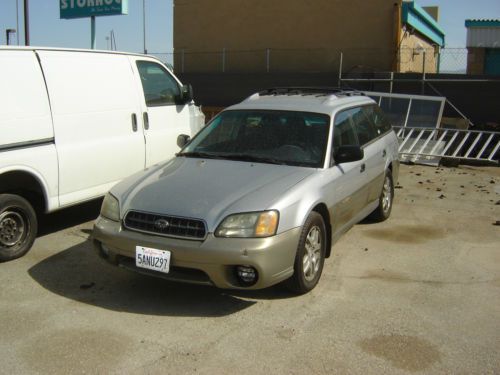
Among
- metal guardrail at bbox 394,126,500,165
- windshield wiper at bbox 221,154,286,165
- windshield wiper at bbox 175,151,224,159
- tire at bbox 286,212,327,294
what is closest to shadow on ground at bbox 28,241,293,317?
tire at bbox 286,212,327,294

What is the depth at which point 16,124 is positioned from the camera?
5.37m

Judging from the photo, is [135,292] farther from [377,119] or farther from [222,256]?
[377,119]

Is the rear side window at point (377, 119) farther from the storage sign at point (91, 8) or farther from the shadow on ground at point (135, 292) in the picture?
the storage sign at point (91, 8)

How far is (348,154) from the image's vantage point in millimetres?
5133

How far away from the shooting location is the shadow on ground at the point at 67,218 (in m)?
6.73

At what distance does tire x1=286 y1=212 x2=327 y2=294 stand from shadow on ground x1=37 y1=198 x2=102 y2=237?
3.34 meters

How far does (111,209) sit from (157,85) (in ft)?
10.1

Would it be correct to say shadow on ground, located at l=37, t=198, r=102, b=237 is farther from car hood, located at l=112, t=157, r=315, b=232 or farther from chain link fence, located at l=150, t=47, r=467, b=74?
chain link fence, located at l=150, t=47, r=467, b=74

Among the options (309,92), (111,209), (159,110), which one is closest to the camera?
(111,209)

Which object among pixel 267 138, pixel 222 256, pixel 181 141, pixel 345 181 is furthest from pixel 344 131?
pixel 222 256

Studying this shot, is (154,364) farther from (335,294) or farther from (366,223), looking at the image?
(366,223)

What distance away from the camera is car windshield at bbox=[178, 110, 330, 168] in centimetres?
520

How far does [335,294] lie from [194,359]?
1.55m

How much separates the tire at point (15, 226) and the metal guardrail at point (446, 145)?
8.45 meters
